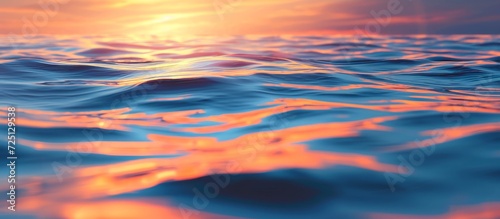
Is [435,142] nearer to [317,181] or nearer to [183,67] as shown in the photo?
[317,181]

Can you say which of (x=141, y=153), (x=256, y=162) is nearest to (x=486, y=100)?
(x=256, y=162)

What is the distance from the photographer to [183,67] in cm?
691

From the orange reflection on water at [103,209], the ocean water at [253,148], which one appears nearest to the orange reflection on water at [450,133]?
the ocean water at [253,148]

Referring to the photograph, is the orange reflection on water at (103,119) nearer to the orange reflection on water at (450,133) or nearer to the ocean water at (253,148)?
the ocean water at (253,148)

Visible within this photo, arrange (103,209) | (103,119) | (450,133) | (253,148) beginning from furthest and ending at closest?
1. (103,119)
2. (450,133)
3. (253,148)
4. (103,209)

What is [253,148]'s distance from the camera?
2.96m

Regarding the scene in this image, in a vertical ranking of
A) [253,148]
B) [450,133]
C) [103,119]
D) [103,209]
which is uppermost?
[103,119]

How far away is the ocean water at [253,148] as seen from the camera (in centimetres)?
216

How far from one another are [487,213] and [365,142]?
110cm

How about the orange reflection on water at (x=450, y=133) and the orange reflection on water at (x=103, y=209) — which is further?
the orange reflection on water at (x=450, y=133)

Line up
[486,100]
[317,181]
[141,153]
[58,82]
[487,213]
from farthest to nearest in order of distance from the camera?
1. [58,82]
2. [486,100]
3. [141,153]
4. [317,181]
5. [487,213]

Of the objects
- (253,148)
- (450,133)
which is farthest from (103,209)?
(450,133)

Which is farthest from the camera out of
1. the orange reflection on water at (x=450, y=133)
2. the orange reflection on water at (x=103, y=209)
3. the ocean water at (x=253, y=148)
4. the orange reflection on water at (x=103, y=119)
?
the orange reflection on water at (x=103, y=119)

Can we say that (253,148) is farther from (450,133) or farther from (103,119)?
(103,119)
